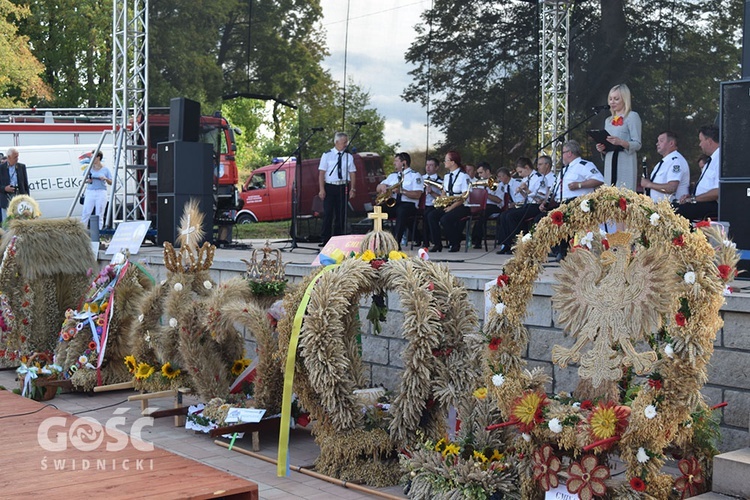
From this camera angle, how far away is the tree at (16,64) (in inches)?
1019

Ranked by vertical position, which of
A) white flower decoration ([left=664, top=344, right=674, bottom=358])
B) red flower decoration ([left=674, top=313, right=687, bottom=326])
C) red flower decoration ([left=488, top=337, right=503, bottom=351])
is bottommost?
red flower decoration ([left=488, top=337, right=503, bottom=351])

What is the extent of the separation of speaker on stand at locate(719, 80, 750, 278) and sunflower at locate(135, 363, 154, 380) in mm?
4464

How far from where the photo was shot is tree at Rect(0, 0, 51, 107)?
2588cm

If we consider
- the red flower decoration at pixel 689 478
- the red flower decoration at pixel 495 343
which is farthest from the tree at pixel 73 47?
the red flower decoration at pixel 689 478

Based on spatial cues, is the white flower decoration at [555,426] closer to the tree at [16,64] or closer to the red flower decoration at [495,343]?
the red flower decoration at [495,343]

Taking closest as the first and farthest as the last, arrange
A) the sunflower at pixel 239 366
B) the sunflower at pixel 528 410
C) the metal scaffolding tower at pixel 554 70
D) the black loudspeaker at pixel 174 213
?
1. the sunflower at pixel 528 410
2. the sunflower at pixel 239 366
3. the black loudspeaker at pixel 174 213
4. the metal scaffolding tower at pixel 554 70

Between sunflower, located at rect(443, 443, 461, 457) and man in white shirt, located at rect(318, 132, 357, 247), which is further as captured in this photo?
man in white shirt, located at rect(318, 132, 357, 247)

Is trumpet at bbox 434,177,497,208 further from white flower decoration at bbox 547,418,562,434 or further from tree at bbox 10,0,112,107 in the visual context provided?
tree at bbox 10,0,112,107

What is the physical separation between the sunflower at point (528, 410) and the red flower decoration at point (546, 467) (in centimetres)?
13

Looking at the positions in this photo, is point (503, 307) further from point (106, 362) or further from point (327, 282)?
point (106, 362)

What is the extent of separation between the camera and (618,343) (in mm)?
4727

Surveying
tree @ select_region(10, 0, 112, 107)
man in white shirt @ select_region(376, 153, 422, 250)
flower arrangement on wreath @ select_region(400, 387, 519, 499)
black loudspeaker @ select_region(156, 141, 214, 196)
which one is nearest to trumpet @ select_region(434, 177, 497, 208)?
man in white shirt @ select_region(376, 153, 422, 250)

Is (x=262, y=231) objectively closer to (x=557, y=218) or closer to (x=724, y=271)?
(x=557, y=218)

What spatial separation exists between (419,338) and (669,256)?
154cm
